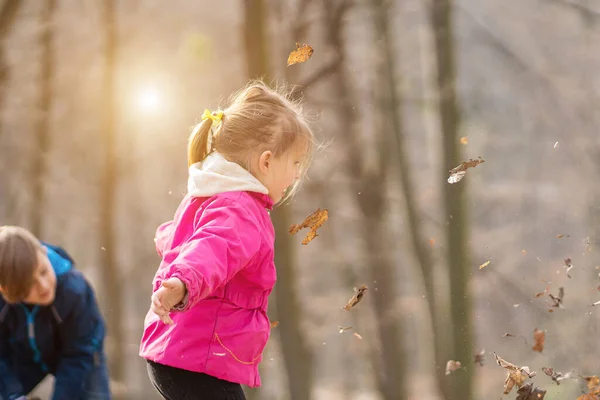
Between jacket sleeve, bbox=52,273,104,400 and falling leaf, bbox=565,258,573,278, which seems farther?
falling leaf, bbox=565,258,573,278

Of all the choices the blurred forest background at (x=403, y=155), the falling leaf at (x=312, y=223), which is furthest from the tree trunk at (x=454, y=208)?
the falling leaf at (x=312, y=223)

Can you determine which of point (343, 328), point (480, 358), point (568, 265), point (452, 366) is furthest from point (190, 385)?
point (452, 366)

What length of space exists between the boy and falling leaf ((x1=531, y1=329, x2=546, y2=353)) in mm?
2666

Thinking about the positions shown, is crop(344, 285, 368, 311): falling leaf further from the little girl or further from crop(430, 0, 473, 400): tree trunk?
the little girl

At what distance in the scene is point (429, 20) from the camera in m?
4.95

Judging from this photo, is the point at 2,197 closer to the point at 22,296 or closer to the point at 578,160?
the point at 22,296

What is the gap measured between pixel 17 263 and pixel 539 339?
311 centimetres

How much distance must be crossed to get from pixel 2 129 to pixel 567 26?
4359 millimetres

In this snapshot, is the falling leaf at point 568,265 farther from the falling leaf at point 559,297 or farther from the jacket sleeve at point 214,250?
the jacket sleeve at point 214,250

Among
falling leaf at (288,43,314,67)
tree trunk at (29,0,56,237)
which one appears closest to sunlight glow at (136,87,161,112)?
tree trunk at (29,0,56,237)

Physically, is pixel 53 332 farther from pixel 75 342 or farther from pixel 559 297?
pixel 559 297

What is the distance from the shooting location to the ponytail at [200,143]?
7.52ft

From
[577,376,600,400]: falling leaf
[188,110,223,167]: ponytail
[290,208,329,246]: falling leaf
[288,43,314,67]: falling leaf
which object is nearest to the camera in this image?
[188,110,223,167]: ponytail

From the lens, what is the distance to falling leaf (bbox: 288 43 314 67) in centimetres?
506
